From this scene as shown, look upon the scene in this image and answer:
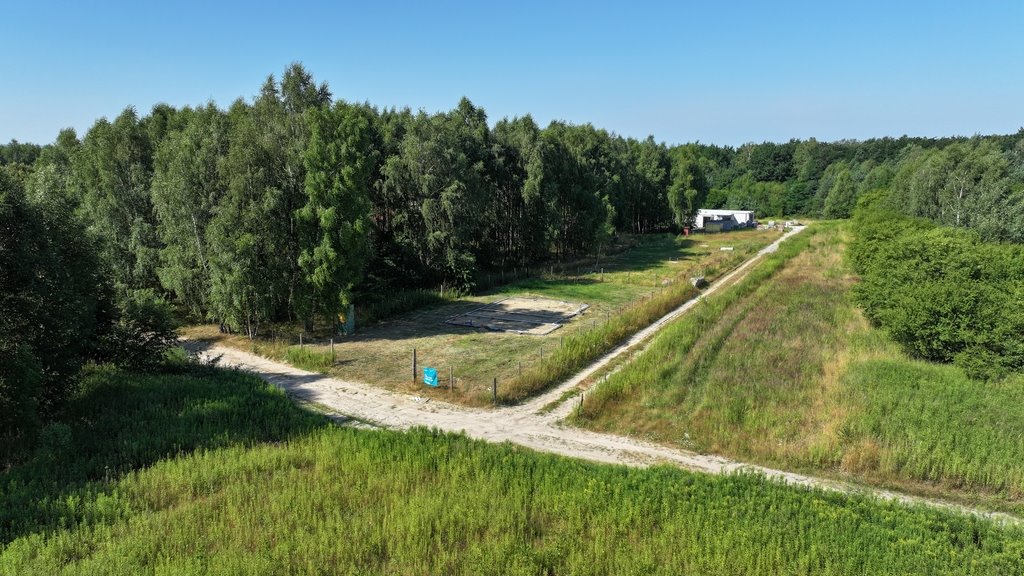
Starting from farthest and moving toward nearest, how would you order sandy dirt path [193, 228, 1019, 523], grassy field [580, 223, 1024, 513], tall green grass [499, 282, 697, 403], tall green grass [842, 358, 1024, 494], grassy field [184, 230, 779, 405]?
grassy field [184, 230, 779, 405] → tall green grass [499, 282, 697, 403] → sandy dirt path [193, 228, 1019, 523] → grassy field [580, 223, 1024, 513] → tall green grass [842, 358, 1024, 494]

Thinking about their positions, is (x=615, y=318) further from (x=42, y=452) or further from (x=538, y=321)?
(x=42, y=452)

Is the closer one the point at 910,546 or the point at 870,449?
the point at 910,546

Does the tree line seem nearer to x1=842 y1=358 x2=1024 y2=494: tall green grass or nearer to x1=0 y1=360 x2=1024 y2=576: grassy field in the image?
x1=0 y1=360 x2=1024 y2=576: grassy field

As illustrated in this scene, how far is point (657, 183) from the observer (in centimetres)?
9112

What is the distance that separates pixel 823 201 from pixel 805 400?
403ft

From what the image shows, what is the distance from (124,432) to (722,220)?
99654 millimetres

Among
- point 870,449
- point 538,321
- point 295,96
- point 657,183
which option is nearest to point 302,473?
point 870,449

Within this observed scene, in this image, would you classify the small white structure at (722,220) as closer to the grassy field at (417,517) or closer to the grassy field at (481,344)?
the grassy field at (481,344)

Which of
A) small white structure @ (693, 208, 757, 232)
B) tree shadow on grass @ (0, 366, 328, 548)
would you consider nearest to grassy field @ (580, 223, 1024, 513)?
tree shadow on grass @ (0, 366, 328, 548)

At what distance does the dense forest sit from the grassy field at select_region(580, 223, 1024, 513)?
343 centimetres

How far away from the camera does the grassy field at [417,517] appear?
1083cm

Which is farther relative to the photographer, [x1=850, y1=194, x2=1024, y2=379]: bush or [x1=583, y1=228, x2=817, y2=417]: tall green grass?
[x1=850, y1=194, x2=1024, y2=379]: bush

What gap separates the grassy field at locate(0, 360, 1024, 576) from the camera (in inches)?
426

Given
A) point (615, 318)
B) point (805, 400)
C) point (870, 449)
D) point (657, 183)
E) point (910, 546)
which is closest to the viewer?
point (910, 546)
